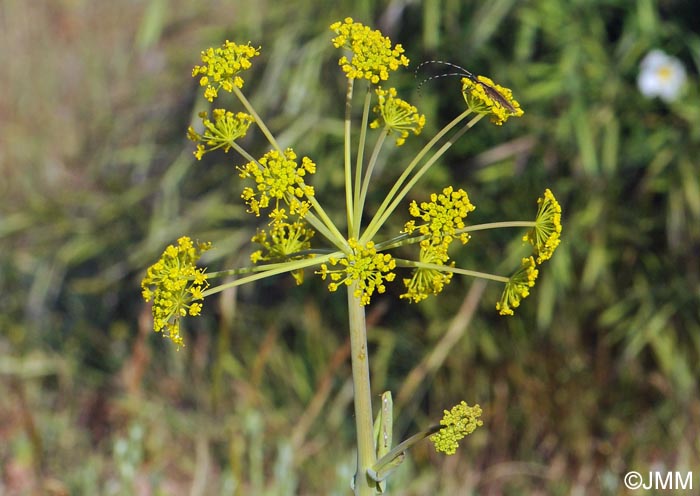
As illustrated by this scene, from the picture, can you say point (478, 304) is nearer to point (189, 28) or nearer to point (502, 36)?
point (502, 36)

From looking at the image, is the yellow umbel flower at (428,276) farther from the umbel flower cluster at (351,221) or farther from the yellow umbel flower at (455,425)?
the yellow umbel flower at (455,425)

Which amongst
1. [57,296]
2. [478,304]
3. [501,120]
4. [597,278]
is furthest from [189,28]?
[501,120]

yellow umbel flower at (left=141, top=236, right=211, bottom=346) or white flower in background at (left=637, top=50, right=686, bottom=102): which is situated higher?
white flower in background at (left=637, top=50, right=686, bottom=102)

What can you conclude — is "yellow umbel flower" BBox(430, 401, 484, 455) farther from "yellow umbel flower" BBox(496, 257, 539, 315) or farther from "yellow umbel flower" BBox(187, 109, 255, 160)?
"yellow umbel flower" BBox(187, 109, 255, 160)

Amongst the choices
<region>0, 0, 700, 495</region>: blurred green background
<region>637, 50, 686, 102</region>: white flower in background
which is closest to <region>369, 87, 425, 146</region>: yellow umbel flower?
<region>0, 0, 700, 495</region>: blurred green background

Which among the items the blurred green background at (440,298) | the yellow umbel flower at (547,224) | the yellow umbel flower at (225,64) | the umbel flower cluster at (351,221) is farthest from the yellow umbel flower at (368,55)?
the blurred green background at (440,298)

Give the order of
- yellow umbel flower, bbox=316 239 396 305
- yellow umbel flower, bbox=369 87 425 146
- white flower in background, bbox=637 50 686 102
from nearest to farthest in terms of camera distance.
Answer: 1. yellow umbel flower, bbox=316 239 396 305
2. yellow umbel flower, bbox=369 87 425 146
3. white flower in background, bbox=637 50 686 102
